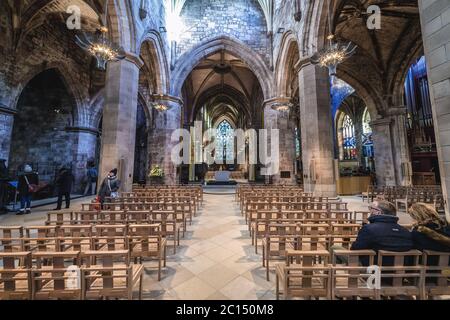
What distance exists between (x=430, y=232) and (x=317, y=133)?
5.83m

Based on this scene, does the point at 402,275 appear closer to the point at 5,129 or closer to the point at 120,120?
the point at 120,120

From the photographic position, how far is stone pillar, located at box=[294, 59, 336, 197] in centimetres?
693

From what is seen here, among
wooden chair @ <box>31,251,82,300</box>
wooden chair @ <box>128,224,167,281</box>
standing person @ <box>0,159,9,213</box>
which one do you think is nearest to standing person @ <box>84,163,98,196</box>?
standing person @ <box>0,159,9,213</box>

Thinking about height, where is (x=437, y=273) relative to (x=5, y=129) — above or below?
below

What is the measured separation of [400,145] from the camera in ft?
38.9

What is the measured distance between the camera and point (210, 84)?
66.2ft

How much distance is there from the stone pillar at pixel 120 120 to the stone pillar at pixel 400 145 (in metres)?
14.9

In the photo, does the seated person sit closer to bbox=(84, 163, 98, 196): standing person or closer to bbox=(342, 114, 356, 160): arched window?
bbox=(84, 163, 98, 196): standing person

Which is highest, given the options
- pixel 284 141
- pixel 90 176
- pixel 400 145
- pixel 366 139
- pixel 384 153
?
pixel 366 139

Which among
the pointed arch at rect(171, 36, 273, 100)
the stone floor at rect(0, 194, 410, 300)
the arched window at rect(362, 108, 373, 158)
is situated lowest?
the stone floor at rect(0, 194, 410, 300)

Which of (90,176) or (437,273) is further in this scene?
(90,176)

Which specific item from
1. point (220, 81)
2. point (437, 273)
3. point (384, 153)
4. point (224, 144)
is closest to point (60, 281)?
point (437, 273)

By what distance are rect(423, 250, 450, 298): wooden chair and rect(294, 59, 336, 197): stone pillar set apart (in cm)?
526

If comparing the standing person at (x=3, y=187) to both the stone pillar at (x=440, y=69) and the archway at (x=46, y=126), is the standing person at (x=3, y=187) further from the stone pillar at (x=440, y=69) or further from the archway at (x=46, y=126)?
the stone pillar at (x=440, y=69)
